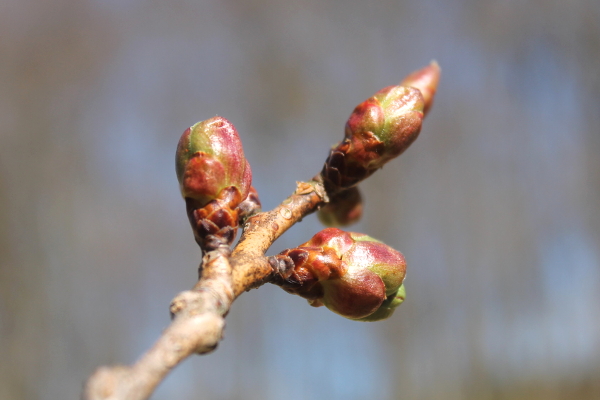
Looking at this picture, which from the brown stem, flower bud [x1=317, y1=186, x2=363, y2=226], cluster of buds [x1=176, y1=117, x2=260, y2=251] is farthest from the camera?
flower bud [x1=317, y1=186, x2=363, y2=226]

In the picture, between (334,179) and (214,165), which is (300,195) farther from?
(214,165)

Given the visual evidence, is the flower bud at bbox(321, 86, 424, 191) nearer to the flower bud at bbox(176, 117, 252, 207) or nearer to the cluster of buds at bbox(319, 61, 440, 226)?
the cluster of buds at bbox(319, 61, 440, 226)

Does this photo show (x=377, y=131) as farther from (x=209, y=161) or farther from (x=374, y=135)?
(x=209, y=161)

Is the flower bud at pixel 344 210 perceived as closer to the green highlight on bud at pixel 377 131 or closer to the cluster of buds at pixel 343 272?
the green highlight on bud at pixel 377 131

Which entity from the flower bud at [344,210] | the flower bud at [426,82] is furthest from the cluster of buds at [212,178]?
the flower bud at [426,82]

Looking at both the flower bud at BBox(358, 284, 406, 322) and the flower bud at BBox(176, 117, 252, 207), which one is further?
the flower bud at BBox(358, 284, 406, 322)

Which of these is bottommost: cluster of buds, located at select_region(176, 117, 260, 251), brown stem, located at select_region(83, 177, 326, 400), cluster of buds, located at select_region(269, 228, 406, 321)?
brown stem, located at select_region(83, 177, 326, 400)

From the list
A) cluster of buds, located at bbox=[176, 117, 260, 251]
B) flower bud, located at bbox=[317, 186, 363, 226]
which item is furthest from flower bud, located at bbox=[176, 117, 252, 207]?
flower bud, located at bbox=[317, 186, 363, 226]

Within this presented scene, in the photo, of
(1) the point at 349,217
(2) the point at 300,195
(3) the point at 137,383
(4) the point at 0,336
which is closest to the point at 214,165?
(2) the point at 300,195
